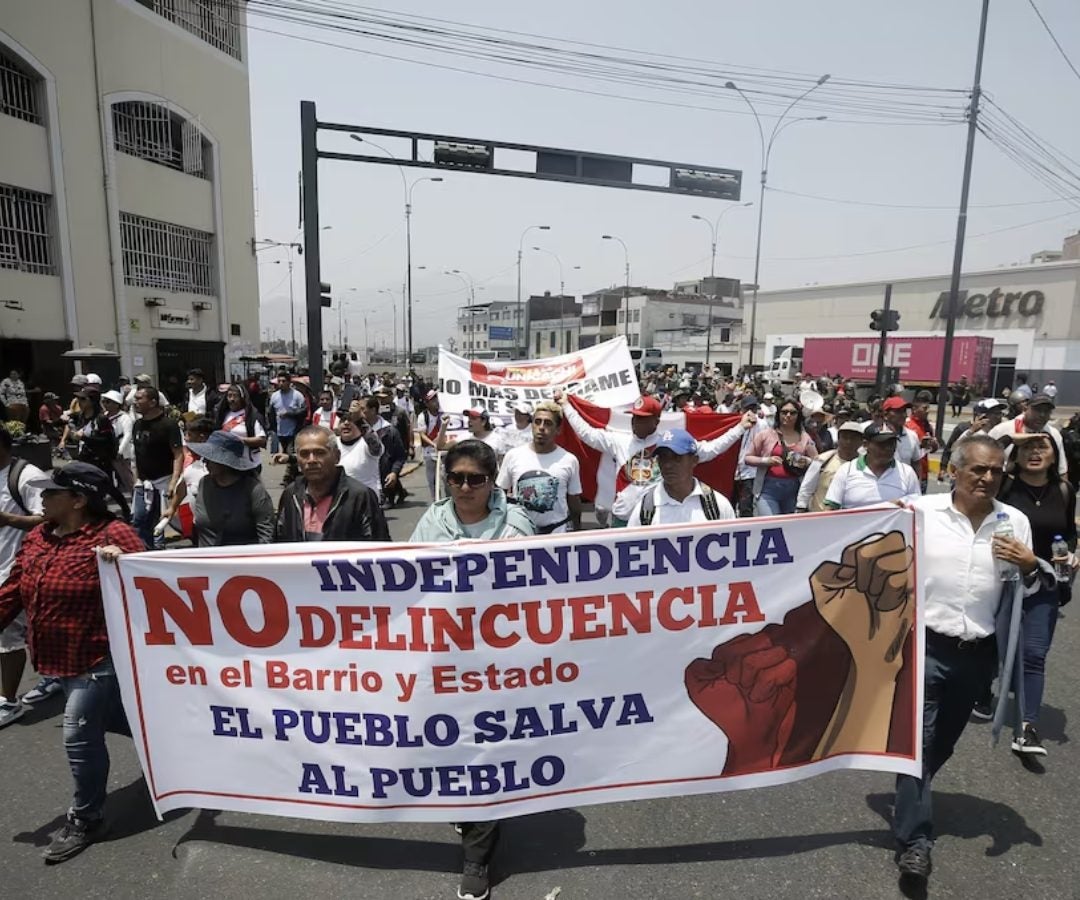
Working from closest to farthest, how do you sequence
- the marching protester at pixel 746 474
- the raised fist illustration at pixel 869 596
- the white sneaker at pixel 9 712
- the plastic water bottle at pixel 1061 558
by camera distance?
the raised fist illustration at pixel 869 596, the plastic water bottle at pixel 1061 558, the white sneaker at pixel 9 712, the marching protester at pixel 746 474

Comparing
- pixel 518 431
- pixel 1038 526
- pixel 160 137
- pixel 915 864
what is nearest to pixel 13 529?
pixel 518 431

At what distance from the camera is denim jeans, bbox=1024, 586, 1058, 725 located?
370cm

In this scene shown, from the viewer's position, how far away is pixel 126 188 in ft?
71.1

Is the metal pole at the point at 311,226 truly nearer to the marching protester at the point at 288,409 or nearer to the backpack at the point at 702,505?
the marching protester at the point at 288,409

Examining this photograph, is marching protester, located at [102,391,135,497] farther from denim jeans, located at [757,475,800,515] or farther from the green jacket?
Answer: denim jeans, located at [757,475,800,515]

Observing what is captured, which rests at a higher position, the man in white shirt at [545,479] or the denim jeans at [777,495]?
the man in white shirt at [545,479]

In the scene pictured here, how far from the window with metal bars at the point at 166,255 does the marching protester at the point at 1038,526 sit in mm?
24143

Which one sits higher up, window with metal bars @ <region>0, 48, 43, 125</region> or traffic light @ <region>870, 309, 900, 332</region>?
window with metal bars @ <region>0, 48, 43, 125</region>

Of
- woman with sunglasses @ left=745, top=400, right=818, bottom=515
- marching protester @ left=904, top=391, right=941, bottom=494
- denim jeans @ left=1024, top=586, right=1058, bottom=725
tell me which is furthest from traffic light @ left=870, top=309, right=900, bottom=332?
denim jeans @ left=1024, top=586, right=1058, bottom=725

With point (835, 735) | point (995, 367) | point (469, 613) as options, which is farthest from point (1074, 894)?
point (995, 367)

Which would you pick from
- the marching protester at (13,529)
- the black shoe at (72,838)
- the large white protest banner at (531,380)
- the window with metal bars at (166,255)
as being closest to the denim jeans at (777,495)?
the large white protest banner at (531,380)

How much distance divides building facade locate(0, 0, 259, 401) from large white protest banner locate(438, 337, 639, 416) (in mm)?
13458

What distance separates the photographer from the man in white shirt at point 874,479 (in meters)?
4.52

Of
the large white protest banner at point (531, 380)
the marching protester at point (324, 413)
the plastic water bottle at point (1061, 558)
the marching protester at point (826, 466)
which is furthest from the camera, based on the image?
the marching protester at point (324, 413)
